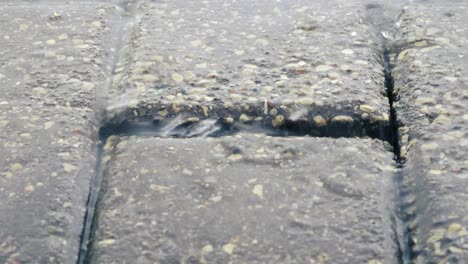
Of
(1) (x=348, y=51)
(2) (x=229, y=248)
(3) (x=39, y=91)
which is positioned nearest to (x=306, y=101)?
(1) (x=348, y=51)

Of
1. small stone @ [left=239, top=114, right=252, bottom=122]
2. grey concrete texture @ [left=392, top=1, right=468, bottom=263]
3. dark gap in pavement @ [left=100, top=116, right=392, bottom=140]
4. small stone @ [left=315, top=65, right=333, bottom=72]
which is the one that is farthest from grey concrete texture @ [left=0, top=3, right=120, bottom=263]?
grey concrete texture @ [left=392, top=1, right=468, bottom=263]

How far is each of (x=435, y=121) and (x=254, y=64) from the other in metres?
0.29

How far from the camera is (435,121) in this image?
43.6 inches

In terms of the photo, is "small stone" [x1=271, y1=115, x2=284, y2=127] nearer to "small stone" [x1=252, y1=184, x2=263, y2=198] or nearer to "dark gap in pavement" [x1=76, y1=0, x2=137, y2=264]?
"small stone" [x1=252, y1=184, x2=263, y2=198]

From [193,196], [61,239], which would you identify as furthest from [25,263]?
[193,196]

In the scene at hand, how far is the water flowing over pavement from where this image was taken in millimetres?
964

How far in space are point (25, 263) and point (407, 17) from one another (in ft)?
2.51

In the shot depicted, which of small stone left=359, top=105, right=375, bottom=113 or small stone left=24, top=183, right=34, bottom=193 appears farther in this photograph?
small stone left=359, top=105, right=375, bottom=113

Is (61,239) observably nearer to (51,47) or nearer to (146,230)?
(146,230)

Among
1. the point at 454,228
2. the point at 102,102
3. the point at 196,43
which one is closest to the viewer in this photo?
the point at 454,228

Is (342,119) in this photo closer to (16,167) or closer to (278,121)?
(278,121)

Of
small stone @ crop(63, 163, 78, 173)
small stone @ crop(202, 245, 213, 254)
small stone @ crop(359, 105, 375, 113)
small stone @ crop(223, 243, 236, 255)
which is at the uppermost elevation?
small stone @ crop(359, 105, 375, 113)

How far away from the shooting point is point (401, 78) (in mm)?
1208

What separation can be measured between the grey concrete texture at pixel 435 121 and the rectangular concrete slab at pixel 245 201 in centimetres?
4
